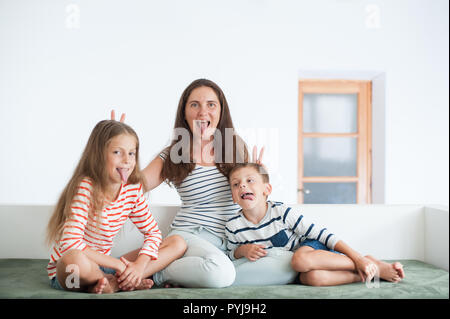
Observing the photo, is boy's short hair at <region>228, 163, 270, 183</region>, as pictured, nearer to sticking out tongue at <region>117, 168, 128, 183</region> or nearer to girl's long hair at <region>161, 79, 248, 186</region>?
girl's long hair at <region>161, 79, 248, 186</region>

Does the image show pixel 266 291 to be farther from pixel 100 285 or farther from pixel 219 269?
pixel 100 285

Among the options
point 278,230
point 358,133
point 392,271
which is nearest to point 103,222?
point 278,230

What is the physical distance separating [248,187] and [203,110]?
31 centimetres

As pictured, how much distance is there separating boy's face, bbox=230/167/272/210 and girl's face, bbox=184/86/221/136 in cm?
21

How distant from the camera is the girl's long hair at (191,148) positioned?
1.42 m

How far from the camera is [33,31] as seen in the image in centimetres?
256

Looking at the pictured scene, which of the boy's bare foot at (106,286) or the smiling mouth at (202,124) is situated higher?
the smiling mouth at (202,124)

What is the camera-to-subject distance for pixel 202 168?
1.44 metres

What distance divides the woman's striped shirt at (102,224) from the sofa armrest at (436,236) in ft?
3.11

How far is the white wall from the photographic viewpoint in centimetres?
252

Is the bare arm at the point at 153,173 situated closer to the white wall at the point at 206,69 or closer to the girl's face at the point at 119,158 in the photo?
the girl's face at the point at 119,158

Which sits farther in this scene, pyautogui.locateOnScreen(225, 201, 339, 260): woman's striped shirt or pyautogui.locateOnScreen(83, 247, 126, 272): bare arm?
pyautogui.locateOnScreen(225, 201, 339, 260): woman's striped shirt

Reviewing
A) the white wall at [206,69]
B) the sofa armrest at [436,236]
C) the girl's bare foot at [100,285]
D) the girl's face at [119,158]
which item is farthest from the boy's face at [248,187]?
the white wall at [206,69]

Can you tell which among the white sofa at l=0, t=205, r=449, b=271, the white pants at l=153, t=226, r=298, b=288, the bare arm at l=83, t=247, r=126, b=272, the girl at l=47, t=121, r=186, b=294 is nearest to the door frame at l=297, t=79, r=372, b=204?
the white sofa at l=0, t=205, r=449, b=271
